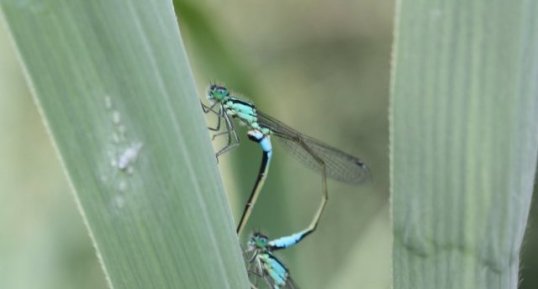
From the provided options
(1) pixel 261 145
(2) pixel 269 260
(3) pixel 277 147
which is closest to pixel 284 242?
(2) pixel 269 260

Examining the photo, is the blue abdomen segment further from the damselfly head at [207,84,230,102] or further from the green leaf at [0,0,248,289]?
the green leaf at [0,0,248,289]

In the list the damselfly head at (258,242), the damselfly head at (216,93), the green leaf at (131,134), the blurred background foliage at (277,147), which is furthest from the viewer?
the blurred background foliage at (277,147)

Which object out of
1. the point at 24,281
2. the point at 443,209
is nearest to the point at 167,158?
the point at 443,209

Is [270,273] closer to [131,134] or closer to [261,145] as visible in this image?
[261,145]

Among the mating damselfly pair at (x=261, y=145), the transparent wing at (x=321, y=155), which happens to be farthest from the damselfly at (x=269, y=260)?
the transparent wing at (x=321, y=155)

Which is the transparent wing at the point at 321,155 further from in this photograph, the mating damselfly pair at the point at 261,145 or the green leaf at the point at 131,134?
the green leaf at the point at 131,134

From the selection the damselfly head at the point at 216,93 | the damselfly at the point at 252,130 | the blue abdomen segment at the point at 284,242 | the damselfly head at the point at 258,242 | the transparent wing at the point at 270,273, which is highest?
the damselfly head at the point at 216,93

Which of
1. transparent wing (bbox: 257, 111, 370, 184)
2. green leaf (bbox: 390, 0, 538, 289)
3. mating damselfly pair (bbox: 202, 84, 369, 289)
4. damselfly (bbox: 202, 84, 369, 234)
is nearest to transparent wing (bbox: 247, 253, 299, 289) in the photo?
mating damselfly pair (bbox: 202, 84, 369, 289)
